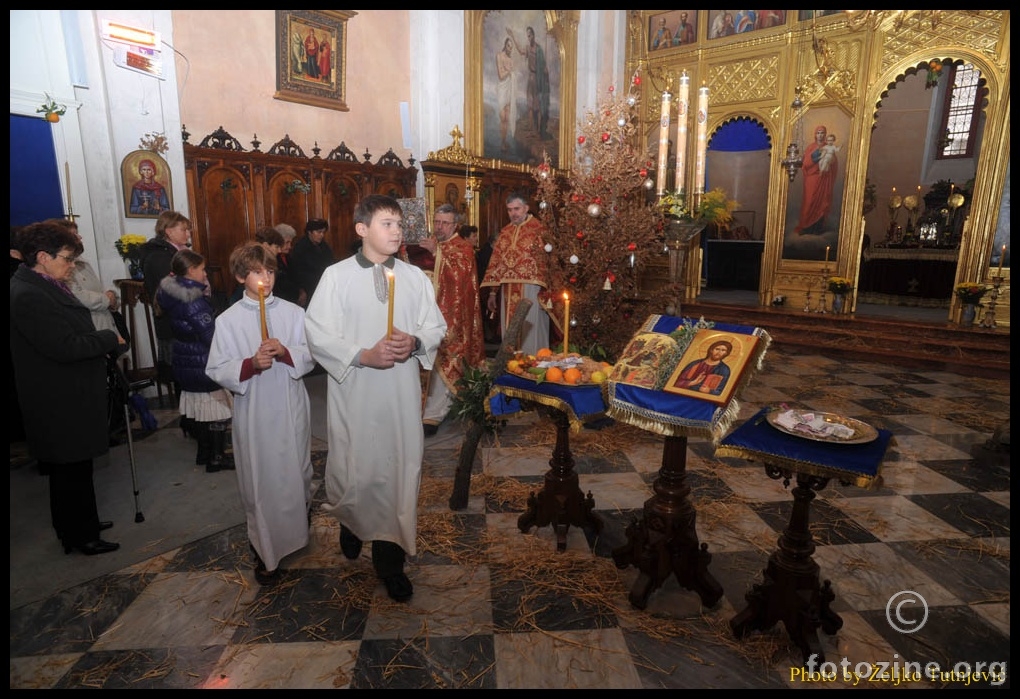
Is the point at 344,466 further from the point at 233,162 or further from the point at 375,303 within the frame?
Result: the point at 233,162

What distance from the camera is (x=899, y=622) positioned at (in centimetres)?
292

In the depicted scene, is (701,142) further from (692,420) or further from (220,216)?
(220,216)

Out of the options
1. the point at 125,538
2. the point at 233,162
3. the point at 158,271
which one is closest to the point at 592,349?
the point at 125,538

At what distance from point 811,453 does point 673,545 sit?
3.23 ft

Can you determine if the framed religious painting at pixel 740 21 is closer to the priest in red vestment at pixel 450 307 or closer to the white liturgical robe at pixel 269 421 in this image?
the priest in red vestment at pixel 450 307

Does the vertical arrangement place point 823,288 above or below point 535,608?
above

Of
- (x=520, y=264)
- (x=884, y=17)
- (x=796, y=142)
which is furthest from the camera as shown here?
(x=796, y=142)

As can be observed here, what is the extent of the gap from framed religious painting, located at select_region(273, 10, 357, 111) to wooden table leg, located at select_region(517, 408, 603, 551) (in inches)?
303

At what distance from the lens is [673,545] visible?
10.1 ft

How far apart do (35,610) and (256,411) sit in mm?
1566

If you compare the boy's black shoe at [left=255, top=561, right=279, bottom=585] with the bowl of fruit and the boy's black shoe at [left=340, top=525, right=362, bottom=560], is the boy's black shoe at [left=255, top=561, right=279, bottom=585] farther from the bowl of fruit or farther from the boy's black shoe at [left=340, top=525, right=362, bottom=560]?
the bowl of fruit

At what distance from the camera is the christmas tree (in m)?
5.52

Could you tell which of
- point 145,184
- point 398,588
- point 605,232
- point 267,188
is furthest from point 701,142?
point 267,188

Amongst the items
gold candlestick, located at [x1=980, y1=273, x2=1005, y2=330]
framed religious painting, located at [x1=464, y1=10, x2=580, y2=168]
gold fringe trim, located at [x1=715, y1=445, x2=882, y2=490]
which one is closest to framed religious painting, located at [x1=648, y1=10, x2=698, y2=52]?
framed religious painting, located at [x1=464, y1=10, x2=580, y2=168]
